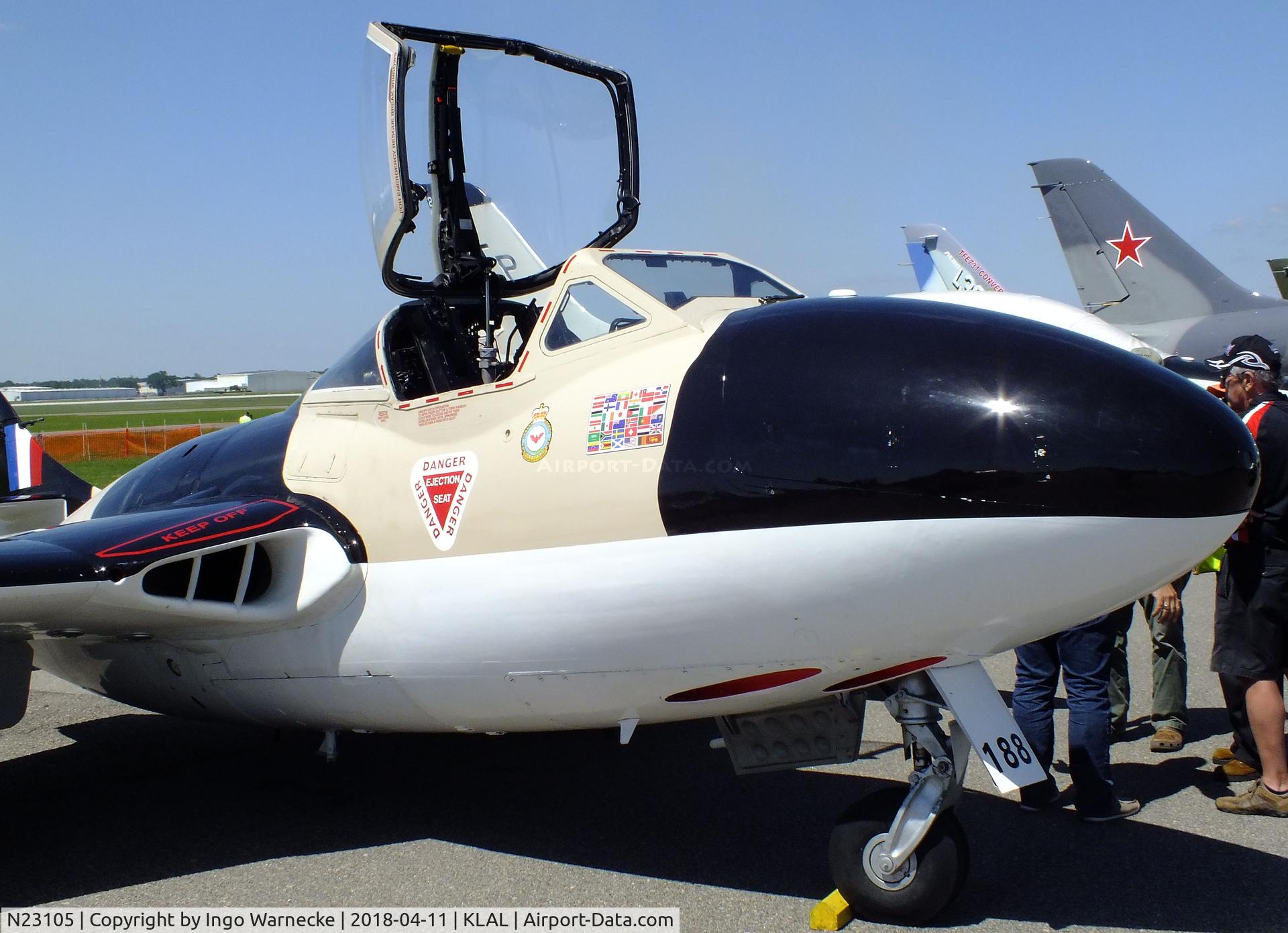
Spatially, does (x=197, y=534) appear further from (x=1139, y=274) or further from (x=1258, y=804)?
(x=1139, y=274)

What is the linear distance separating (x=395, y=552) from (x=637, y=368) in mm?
1194

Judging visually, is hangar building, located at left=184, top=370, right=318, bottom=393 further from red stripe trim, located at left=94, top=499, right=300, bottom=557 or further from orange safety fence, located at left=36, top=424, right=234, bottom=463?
red stripe trim, located at left=94, top=499, right=300, bottom=557

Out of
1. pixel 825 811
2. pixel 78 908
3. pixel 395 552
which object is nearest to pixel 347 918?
pixel 78 908

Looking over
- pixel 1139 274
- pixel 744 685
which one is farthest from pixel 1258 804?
pixel 1139 274

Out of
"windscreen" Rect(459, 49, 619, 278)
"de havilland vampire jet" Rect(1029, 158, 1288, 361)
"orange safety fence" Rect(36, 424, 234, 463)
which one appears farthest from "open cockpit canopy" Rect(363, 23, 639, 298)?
"orange safety fence" Rect(36, 424, 234, 463)

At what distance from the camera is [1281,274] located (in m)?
18.3

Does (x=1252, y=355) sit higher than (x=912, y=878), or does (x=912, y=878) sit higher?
(x=1252, y=355)

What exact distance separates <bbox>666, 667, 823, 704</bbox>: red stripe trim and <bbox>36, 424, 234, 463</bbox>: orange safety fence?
3041cm

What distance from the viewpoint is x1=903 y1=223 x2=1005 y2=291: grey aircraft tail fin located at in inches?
941

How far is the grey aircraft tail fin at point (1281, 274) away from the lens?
1820cm

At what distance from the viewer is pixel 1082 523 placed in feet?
9.46

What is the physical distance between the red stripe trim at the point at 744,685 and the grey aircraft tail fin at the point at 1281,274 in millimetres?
18553

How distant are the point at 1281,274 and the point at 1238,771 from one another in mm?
16303

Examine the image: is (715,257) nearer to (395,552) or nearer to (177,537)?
(395,552)
